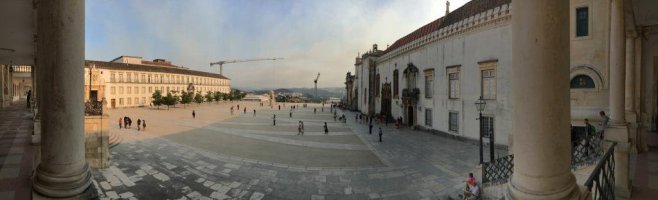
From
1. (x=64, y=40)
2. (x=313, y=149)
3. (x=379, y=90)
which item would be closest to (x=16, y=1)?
(x=64, y=40)

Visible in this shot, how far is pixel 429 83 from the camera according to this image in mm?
25812

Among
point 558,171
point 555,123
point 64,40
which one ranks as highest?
point 64,40

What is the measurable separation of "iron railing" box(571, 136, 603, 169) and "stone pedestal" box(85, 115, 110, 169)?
663 inches

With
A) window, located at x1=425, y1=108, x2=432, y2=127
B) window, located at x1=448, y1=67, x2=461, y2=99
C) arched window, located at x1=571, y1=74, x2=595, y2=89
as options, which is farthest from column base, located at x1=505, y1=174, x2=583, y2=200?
window, located at x1=425, y1=108, x2=432, y2=127

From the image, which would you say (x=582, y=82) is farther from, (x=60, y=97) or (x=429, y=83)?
(x=60, y=97)

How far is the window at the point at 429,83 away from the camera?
82.3 ft

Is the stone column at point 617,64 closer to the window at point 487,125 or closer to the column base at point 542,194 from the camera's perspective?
the column base at point 542,194

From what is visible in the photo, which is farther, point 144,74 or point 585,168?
point 144,74

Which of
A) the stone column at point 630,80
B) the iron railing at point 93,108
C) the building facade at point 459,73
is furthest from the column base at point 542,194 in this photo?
the iron railing at point 93,108

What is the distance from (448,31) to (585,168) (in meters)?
17.2

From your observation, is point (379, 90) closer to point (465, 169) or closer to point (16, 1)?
point (465, 169)

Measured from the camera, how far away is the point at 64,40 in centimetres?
345

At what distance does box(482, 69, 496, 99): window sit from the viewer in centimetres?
1886

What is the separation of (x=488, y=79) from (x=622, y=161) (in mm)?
14370
